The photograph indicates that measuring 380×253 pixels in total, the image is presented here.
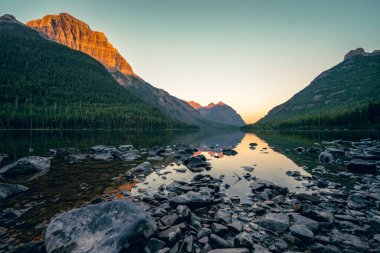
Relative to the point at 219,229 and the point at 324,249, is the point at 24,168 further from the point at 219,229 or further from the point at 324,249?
the point at 324,249

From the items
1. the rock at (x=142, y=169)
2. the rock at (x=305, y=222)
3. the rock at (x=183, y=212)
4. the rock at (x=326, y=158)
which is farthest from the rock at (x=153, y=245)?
the rock at (x=326, y=158)

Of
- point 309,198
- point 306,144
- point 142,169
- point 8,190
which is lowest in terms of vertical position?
point 306,144

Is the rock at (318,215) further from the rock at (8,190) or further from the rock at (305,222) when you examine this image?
the rock at (8,190)

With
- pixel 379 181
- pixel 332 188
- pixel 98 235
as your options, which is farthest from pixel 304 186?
pixel 98 235

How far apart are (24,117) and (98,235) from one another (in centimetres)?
14950

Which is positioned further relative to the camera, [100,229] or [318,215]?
[318,215]

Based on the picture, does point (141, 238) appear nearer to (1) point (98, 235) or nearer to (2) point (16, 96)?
(1) point (98, 235)

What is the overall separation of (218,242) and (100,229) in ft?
13.4

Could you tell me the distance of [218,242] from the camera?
22.5 feet

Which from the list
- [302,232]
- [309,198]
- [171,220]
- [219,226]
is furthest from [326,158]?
[171,220]

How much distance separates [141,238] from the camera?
21.8 feet

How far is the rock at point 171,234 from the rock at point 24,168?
1433cm

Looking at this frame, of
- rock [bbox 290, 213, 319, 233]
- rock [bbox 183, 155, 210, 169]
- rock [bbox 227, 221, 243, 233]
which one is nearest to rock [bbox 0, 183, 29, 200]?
rock [bbox 227, 221, 243, 233]

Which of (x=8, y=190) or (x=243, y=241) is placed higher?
(x=8, y=190)
